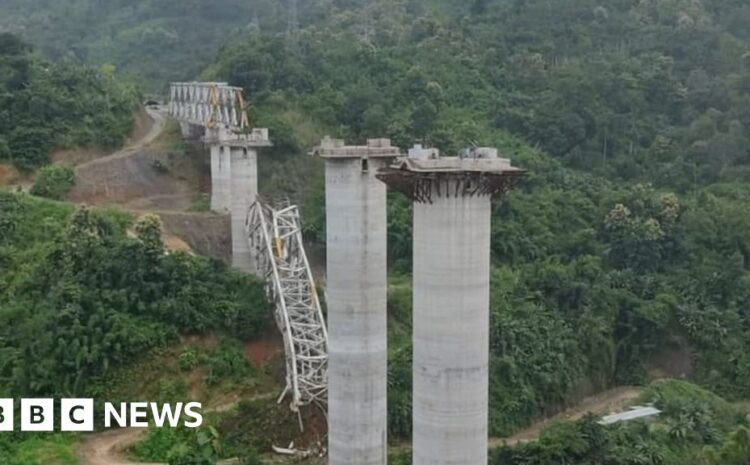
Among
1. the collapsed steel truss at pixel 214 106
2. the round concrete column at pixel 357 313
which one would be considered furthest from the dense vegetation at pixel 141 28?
the round concrete column at pixel 357 313

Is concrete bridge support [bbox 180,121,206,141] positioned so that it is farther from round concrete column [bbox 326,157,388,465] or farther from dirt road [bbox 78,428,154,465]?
round concrete column [bbox 326,157,388,465]

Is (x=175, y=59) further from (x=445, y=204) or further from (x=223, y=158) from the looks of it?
(x=445, y=204)

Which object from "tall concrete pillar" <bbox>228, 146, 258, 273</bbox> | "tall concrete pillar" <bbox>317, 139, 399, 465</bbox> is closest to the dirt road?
"tall concrete pillar" <bbox>317, 139, 399, 465</bbox>

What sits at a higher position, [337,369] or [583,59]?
[583,59]

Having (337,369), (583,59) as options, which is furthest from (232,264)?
(583,59)

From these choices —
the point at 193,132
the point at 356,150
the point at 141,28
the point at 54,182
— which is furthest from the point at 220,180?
the point at 141,28

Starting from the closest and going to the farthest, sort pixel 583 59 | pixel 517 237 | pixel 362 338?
pixel 362 338
pixel 517 237
pixel 583 59
